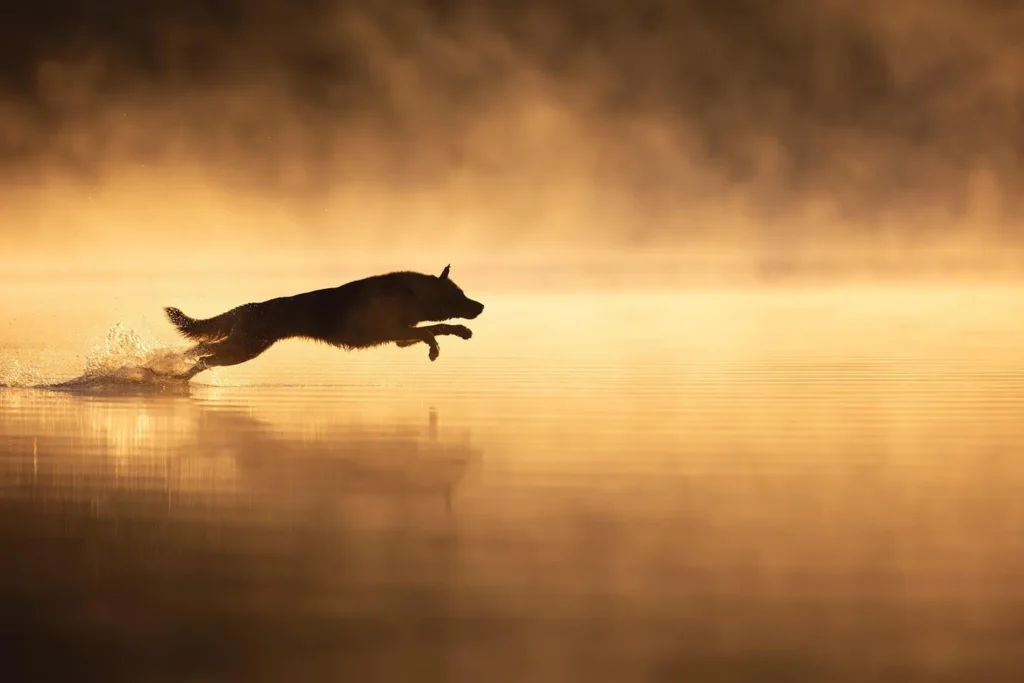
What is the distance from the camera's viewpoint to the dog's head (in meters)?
12.8

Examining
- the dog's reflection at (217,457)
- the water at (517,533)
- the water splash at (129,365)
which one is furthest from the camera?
the water splash at (129,365)

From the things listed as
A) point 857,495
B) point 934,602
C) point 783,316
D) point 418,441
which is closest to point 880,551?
point 934,602

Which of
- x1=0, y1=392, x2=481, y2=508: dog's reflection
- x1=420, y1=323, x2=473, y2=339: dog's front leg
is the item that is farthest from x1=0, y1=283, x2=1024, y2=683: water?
x1=420, y1=323, x2=473, y2=339: dog's front leg

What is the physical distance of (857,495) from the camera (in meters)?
5.89

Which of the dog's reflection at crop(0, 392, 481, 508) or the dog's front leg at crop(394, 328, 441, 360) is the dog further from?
the dog's reflection at crop(0, 392, 481, 508)

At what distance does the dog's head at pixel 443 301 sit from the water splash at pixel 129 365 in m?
2.30

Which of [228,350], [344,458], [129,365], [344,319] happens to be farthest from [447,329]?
[344,458]

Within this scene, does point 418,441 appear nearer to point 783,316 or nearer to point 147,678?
point 147,678

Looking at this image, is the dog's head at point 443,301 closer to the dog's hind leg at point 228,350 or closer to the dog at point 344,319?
the dog at point 344,319

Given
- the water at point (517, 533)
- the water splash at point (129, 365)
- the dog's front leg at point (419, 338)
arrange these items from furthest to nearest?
the water splash at point (129, 365) → the dog's front leg at point (419, 338) → the water at point (517, 533)

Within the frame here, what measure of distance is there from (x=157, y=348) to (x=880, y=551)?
32.9 feet

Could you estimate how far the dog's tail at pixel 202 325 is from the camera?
41.8ft

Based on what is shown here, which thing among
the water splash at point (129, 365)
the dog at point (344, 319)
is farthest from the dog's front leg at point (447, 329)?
the water splash at point (129, 365)

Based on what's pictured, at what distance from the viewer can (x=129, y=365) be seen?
13227 millimetres
